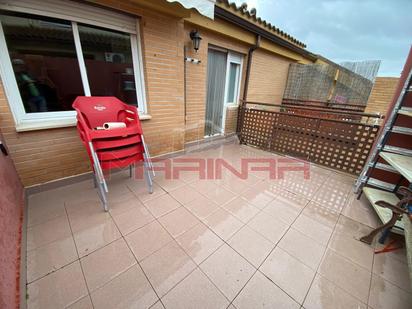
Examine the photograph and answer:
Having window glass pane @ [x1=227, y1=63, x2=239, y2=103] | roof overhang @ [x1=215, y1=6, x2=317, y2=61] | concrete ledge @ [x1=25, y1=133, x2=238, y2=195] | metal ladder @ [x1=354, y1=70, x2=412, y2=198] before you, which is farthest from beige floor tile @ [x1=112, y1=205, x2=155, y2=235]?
window glass pane @ [x1=227, y1=63, x2=239, y2=103]

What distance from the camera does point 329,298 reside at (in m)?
1.17

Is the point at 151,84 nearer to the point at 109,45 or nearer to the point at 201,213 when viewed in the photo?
the point at 109,45

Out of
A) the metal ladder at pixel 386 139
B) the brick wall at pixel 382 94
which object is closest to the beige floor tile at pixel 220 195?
the metal ladder at pixel 386 139

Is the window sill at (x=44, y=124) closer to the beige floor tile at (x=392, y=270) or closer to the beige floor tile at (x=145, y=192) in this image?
the beige floor tile at (x=145, y=192)

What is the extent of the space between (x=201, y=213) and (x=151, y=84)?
6.69ft

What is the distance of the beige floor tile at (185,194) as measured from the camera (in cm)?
211

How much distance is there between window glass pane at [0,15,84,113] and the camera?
1708 millimetres

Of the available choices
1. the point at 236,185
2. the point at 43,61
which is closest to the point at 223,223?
the point at 236,185

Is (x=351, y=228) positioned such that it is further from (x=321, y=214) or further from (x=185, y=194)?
(x=185, y=194)

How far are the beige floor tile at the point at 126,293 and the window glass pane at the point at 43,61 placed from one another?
2062 millimetres

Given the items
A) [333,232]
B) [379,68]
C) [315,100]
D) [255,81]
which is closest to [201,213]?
[333,232]

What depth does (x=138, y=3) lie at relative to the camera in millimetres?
2100

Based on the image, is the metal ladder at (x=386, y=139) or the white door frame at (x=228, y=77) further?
the white door frame at (x=228, y=77)

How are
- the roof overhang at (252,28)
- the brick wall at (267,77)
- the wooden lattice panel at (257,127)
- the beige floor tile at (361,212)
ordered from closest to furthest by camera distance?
the beige floor tile at (361,212) → the roof overhang at (252,28) → the wooden lattice panel at (257,127) → the brick wall at (267,77)
